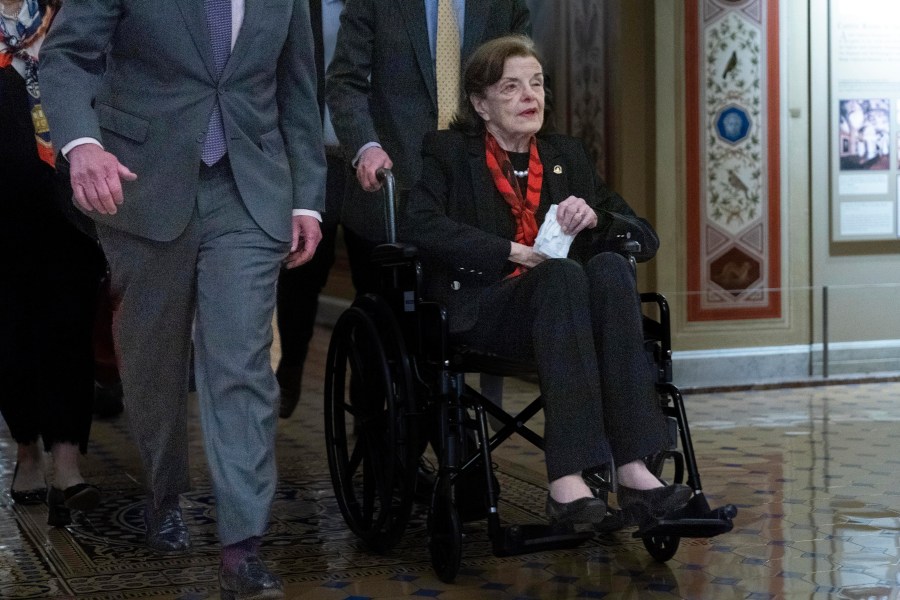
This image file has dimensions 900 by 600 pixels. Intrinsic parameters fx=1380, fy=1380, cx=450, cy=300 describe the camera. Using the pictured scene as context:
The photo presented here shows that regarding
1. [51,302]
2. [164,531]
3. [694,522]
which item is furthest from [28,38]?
[694,522]

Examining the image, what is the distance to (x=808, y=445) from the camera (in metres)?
4.72

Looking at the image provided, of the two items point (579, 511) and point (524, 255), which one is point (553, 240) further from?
point (579, 511)

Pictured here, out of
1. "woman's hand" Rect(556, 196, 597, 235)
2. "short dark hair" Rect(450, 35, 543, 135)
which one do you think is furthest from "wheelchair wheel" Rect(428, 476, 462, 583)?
"short dark hair" Rect(450, 35, 543, 135)

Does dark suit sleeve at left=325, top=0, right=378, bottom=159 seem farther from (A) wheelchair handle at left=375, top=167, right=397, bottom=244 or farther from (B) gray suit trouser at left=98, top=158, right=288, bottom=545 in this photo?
(B) gray suit trouser at left=98, top=158, right=288, bottom=545

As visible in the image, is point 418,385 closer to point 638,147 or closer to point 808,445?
point 808,445

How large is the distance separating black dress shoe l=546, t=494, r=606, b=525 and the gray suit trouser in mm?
560

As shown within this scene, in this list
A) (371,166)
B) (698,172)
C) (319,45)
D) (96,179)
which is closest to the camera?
(96,179)

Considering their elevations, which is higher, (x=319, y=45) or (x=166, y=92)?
(x=319, y=45)

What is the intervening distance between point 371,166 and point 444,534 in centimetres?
92

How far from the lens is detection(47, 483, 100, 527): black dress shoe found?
356 cm

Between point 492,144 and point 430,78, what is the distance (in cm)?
43

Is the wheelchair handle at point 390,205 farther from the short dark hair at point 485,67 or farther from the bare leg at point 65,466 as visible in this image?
the bare leg at point 65,466

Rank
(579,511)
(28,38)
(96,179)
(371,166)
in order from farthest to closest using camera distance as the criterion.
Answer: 1. (28,38)
2. (371,166)
3. (579,511)
4. (96,179)

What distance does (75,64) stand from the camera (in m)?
2.70
